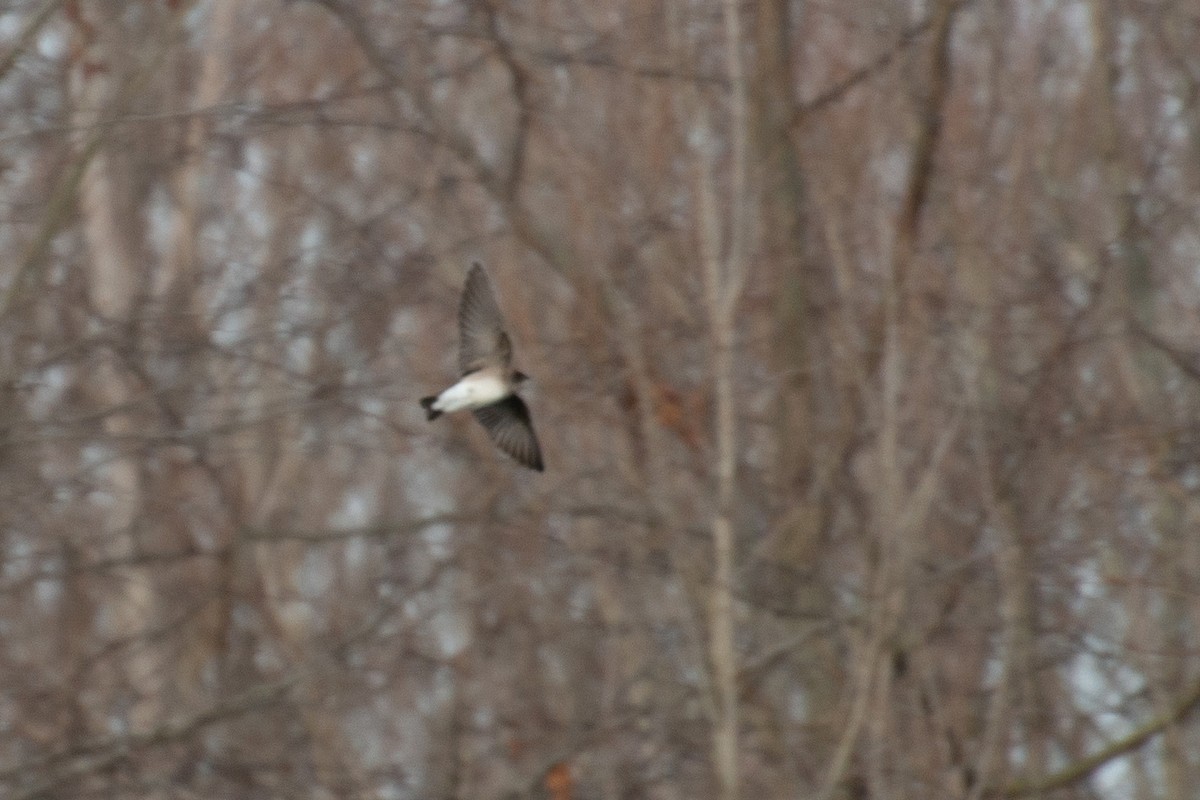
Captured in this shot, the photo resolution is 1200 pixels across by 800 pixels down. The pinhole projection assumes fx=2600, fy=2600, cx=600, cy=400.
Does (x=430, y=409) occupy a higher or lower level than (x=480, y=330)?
lower

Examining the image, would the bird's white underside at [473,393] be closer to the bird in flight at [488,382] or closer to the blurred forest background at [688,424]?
the bird in flight at [488,382]

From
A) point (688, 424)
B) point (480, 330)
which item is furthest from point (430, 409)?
point (688, 424)

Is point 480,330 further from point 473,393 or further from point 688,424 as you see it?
point 688,424

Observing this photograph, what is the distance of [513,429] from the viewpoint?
6.80 meters

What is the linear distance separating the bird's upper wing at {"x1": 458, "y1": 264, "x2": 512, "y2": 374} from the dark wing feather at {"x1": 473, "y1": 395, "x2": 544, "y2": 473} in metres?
0.16

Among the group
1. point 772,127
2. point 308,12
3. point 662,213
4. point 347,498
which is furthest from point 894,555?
point 308,12

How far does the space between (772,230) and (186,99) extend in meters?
5.82

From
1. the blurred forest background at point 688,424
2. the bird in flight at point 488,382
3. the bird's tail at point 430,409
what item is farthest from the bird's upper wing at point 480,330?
the blurred forest background at point 688,424

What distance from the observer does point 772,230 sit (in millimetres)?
8328

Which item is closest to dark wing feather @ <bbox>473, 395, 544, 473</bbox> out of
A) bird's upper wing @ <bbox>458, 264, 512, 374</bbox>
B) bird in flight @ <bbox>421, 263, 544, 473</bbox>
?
bird in flight @ <bbox>421, 263, 544, 473</bbox>

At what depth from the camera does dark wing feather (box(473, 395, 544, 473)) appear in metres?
6.74

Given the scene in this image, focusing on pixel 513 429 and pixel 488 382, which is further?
pixel 513 429

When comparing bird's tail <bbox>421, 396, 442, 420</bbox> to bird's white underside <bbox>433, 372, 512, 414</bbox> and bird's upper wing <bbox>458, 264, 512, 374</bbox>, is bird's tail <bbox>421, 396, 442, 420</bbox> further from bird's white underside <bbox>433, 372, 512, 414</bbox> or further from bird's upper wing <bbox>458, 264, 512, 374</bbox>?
bird's upper wing <bbox>458, 264, 512, 374</bbox>

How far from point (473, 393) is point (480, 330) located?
0.91ft
